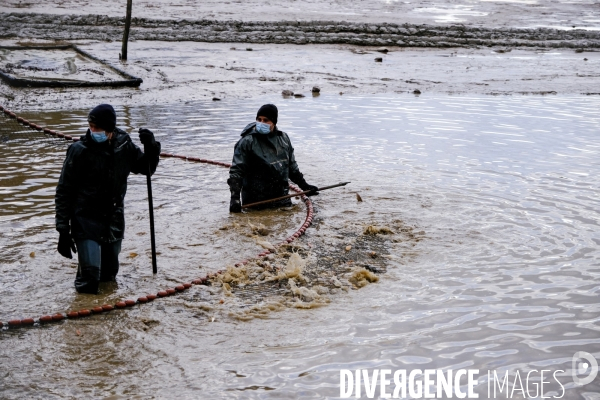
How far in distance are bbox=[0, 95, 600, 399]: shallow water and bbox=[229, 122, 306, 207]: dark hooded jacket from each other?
0.32 metres

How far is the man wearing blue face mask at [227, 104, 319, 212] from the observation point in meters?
8.98

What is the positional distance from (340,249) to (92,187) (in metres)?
2.86

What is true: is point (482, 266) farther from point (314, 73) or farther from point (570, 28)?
point (570, 28)

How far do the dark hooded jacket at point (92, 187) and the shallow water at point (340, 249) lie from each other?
69cm

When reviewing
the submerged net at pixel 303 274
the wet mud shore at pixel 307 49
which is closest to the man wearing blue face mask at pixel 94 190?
the submerged net at pixel 303 274

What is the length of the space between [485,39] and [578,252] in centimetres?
2088

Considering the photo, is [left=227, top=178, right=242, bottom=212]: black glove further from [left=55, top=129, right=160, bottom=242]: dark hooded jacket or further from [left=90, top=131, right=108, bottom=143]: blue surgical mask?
[left=90, top=131, right=108, bottom=143]: blue surgical mask

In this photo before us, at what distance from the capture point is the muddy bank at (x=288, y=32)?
24.0m

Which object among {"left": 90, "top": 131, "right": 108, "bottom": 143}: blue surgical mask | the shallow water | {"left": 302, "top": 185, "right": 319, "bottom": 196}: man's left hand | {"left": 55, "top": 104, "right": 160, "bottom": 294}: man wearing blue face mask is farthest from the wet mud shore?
{"left": 90, "top": 131, "right": 108, "bottom": 143}: blue surgical mask

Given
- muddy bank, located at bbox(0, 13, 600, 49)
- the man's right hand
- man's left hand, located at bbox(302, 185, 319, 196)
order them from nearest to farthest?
the man's right hand → man's left hand, located at bbox(302, 185, 319, 196) → muddy bank, located at bbox(0, 13, 600, 49)

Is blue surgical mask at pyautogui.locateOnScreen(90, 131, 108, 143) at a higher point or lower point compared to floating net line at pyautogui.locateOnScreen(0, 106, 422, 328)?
higher

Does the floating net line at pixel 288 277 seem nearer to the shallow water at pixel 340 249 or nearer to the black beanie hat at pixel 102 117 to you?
the shallow water at pixel 340 249

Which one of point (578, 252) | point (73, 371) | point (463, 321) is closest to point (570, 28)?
point (578, 252)

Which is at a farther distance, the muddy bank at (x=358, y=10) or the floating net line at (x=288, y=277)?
the muddy bank at (x=358, y=10)
